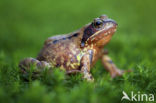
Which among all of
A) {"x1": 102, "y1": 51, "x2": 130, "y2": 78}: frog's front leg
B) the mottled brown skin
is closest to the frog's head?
the mottled brown skin

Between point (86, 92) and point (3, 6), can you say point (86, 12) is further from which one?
point (86, 92)

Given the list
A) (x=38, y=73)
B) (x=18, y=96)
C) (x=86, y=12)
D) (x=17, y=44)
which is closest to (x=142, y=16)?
(x=86, y=12)

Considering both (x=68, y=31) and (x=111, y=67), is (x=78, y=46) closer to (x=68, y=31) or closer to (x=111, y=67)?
(x=111, y=67)

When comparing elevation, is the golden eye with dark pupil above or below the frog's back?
above

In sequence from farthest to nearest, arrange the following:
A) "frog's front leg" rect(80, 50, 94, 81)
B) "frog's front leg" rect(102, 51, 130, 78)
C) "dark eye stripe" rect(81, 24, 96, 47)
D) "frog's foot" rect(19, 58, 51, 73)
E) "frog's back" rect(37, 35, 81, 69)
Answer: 1. "frog's front leg" rect(102, 51, 130, 78)
2. "dark eye stripe" rect(81, 24, 96, 47)
3. "frog's back" rect(37, 35, 81, 69)
4. "frog's front leg" rect(80, 50, 94, 81)
5. "frog's foot" rect(19, 58, 51, 73)

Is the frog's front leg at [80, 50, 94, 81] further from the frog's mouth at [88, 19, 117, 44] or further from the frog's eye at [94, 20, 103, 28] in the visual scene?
the frog's eye at [94, 20, 103, 28]

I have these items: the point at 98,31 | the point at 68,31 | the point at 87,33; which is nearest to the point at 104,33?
the point at 98,31
